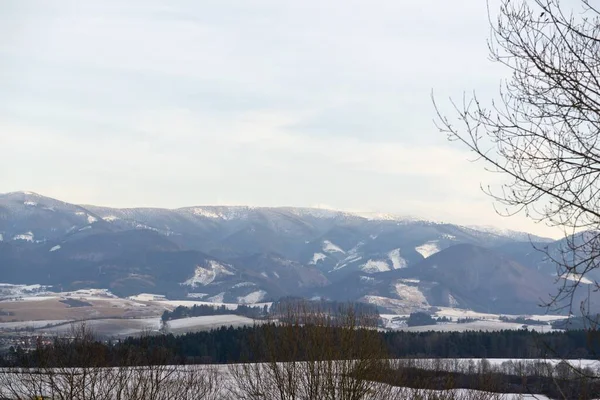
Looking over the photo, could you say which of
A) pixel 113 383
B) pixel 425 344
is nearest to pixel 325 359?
pixel 113 383

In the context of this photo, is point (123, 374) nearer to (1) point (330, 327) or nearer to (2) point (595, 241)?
(1) point (330, 327)

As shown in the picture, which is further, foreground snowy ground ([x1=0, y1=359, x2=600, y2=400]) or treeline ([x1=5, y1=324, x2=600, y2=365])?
treeline ([x1=5, y1=324, x2=600, y2=365])

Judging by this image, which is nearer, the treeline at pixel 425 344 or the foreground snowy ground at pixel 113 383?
the foreground snowy ground at pixel 113 383

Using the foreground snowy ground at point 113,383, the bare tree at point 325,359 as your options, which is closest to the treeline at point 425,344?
the foreground snowy ground at point 113,383

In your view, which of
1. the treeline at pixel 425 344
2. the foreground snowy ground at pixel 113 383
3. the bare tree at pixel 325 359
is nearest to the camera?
the foreground snowy ground at pixel 113 383

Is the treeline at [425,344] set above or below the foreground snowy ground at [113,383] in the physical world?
below

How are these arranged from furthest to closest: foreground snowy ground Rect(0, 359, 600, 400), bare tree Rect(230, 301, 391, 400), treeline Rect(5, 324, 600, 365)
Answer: treeline Rect(5, 324, 600, 365), bare tree Rect(230, 301, 391, 400), foreground snowy ground Rect(0, 359, 600, 400)

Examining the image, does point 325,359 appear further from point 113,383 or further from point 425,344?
point 425,344

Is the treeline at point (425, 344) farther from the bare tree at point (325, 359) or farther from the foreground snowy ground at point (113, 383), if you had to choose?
the bare tree at point (325, 359)

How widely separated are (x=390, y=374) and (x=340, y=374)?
4.42 m

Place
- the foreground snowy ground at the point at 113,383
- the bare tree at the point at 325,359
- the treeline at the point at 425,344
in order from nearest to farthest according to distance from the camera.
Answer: the foreground snowy ground at the point at 113,383 → the bare tree at the point at 325,359 → the treeline at the point at 425,344

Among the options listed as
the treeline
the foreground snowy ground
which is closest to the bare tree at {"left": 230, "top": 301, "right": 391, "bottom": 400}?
the foreground snowy ground

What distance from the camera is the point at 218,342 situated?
14112 cm

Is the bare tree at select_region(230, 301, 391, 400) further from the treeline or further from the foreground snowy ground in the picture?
the treeline
